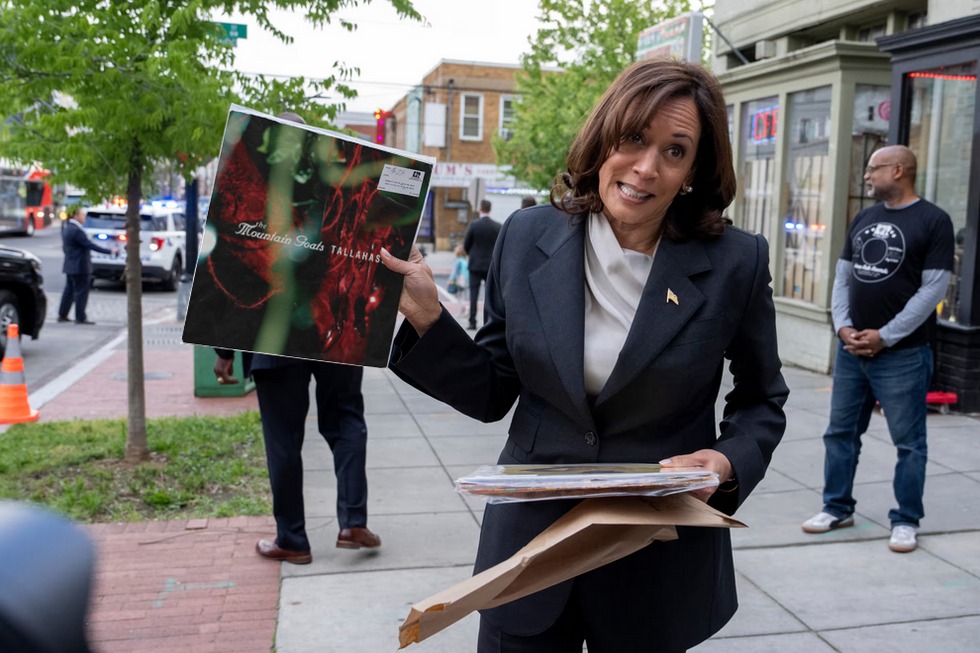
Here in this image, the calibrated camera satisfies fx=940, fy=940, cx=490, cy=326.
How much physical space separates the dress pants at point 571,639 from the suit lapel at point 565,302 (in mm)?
461

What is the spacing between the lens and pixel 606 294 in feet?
7.18

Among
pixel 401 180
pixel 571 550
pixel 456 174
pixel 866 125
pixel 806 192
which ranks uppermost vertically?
pixel 456 174

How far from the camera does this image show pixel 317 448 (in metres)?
7.47

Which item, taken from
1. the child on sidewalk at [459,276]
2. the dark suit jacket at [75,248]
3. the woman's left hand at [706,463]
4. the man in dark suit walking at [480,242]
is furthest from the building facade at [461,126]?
the woman's left hand at [706,463]

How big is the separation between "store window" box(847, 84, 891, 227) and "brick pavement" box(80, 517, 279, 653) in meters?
8.12

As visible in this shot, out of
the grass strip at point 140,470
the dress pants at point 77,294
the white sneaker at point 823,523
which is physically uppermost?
the dress pants at point 77,294

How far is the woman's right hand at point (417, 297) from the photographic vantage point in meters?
2.13

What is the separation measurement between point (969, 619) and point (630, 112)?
3.47 metres

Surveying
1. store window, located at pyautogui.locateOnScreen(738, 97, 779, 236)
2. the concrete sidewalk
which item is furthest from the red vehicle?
the concrete sidewalk

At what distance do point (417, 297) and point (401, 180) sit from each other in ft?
0.87

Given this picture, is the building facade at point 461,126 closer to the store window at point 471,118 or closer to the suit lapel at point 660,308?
the store window at point 471,118

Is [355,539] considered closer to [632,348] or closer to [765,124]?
[632,348]

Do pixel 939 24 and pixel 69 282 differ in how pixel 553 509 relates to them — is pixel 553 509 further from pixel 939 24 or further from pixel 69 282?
pixel 69 282

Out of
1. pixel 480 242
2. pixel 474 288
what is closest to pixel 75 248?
pixel 474 288
